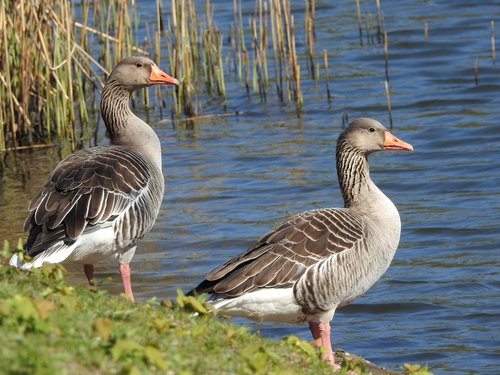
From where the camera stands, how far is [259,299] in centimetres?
762

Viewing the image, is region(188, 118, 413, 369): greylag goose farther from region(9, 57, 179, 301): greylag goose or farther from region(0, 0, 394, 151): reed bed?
region(0, 0, 394, 151): reed bed

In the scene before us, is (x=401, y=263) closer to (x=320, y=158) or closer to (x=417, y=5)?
(x=320, y=158)

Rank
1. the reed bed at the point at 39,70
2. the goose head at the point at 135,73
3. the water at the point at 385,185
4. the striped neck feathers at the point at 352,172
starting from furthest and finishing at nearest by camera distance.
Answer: the reed bed at the point at 39,70 < the goose head at the point at 135,73 < the water at the point at 385,185 < the striped neck feathers at the point at 352,172

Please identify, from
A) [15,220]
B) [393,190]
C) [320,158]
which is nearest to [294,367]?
[15,220]

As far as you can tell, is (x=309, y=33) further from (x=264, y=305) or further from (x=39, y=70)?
(x=264, y=305)

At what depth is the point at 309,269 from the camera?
7.82m

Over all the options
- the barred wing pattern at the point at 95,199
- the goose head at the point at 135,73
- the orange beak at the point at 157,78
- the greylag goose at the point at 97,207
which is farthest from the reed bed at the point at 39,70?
the barred wing pattern at the point at 95,199

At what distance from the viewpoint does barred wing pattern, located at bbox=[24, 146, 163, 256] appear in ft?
27.0

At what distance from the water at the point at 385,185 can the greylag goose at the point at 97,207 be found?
144 cm

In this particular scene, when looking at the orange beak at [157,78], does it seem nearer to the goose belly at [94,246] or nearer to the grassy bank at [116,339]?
the goose belly at [94,246]

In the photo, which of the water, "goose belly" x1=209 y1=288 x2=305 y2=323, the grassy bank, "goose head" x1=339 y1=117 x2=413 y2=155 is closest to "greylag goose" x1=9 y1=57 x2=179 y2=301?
"goose belly" x1=209 y1=288 x2=305 y2=323

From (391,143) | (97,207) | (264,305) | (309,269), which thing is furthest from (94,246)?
(391,143)

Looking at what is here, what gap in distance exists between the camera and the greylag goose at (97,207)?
8.20m

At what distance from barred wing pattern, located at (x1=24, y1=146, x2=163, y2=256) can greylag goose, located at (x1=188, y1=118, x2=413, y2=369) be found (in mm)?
1277
